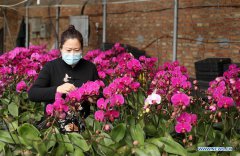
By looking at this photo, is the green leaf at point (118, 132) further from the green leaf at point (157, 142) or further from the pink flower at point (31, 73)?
the pink flower at point (31, 73)

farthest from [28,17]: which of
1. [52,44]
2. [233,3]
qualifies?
[233,3]

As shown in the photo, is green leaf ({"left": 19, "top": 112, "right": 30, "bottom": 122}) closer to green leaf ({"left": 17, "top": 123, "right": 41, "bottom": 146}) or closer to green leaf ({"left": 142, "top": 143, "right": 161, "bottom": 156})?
green leaf ({"left": 17, "top": 123, "right": 41, "bottom": 146})

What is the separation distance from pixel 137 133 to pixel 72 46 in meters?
0.79

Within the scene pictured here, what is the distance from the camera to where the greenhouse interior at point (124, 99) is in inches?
80.5

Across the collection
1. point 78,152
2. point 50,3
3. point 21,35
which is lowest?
point 78,152

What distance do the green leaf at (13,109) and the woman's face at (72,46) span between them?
3.16 ft

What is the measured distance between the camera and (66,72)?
283 centimetres

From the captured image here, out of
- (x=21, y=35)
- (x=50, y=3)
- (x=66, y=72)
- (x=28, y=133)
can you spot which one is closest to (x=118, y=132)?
(x=28, y=133)

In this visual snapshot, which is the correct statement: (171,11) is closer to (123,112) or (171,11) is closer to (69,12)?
(69,12)

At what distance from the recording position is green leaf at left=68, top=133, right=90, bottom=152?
201 cm

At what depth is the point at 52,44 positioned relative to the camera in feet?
44.0

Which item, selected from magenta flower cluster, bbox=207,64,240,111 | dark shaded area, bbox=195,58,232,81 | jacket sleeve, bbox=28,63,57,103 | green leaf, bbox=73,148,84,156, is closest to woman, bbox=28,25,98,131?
jacket sleeve, bbox=28,63,57,103

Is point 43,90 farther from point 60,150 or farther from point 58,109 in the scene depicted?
point 60,150

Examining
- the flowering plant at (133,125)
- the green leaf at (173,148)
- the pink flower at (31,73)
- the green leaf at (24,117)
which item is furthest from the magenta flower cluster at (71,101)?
the pink flower at (31,73)
